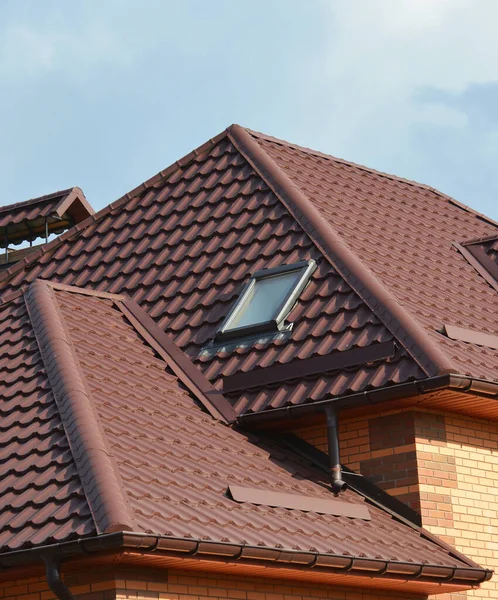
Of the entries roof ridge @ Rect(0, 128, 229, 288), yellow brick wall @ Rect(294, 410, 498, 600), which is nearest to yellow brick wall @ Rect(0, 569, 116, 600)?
yellow brick wall @ Rect(294, 410, 498, 600)

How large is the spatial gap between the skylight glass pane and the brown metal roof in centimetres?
84

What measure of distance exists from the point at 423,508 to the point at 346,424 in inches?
47.8

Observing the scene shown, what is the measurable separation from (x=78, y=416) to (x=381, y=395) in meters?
2.78

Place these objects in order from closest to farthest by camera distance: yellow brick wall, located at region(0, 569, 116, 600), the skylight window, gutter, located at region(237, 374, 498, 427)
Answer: yellow brick wall, located at region(0, 569, 116, 600) → gutter, located at region(237, 374, 498, 427) → the skylight window

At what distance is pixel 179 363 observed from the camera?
44.9 ft

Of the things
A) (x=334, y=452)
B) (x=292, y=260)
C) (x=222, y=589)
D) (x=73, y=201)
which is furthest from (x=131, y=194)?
(x=222, y=589)

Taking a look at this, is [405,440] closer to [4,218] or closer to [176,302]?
[176,302]

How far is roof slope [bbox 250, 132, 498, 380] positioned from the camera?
13.3 metres

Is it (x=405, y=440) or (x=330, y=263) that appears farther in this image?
(x=330, y=263)

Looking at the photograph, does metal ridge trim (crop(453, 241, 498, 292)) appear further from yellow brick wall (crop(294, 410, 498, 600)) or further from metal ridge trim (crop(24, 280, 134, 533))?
metal ridge trim (crop(24, 280, 134, 533))

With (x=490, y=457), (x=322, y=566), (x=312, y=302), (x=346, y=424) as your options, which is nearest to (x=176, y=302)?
(x=312, y=302)

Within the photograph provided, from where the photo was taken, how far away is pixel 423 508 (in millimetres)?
11945

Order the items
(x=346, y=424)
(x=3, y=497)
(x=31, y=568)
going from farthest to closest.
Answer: (x=346, y=424) → (x=3, y=497) → (x=31, y=568)

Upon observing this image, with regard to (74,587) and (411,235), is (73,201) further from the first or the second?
(74,587)
